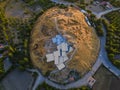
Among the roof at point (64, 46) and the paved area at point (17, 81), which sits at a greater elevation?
the roof at point (64, 46)

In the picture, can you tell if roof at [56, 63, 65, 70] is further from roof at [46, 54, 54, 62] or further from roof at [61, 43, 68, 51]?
roof at [61, 43, 68, 51]

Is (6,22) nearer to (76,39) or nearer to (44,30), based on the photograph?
(44,30)

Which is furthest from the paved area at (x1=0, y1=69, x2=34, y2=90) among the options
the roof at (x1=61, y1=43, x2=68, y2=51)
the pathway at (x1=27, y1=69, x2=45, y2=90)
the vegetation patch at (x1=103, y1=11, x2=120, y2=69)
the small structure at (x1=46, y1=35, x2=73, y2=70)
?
the vegetation patch at (x1=103, y1=11, x2=120, y2=69)

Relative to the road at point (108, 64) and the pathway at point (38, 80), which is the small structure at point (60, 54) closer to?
the pathway at point (38, 80)

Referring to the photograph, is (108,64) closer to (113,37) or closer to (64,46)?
(113,37)

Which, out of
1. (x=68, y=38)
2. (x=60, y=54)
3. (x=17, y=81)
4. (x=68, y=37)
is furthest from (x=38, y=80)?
(x=68, y=37)

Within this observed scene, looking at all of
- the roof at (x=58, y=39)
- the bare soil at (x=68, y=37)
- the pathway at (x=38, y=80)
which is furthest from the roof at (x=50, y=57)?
the pathway at (x=38, y=80)
